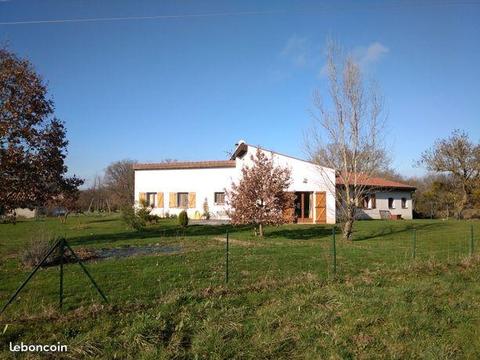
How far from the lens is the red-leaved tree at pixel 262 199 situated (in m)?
19.4

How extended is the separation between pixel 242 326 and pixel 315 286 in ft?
8.81

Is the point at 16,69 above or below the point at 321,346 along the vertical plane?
above

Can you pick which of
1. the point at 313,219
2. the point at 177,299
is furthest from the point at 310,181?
the point at 177,299

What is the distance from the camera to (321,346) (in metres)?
4.91

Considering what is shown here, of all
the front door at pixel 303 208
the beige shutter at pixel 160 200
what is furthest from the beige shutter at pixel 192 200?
the front door at pixel 303 208

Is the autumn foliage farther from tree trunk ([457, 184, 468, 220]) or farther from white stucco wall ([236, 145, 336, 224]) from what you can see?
tree trunk ([457, 184, 468, 220])

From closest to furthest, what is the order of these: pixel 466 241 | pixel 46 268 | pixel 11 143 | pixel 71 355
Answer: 1. pixel 71 355
2. pixel 46 268
3. pixel 11 143
4. pixel 466 241

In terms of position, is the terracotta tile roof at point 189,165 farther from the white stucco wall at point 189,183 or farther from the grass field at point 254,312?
the grass field at point 254,312

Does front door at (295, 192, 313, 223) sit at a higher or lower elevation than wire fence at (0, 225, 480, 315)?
higher

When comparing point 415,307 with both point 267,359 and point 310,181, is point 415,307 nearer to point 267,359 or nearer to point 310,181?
point 267,359

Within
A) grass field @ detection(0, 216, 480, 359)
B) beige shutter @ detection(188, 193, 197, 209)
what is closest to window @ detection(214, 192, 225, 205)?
beige shutter @ detection(188, 193, 197, 209)

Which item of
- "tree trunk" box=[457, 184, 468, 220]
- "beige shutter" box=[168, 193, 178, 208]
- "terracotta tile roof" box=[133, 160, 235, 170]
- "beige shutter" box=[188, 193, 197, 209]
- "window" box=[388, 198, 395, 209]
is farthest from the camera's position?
"window" box=[388, 198, 395, 209]

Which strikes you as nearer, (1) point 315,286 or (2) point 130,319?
(2) point 130,319

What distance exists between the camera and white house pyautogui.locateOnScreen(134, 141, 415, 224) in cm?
3062
